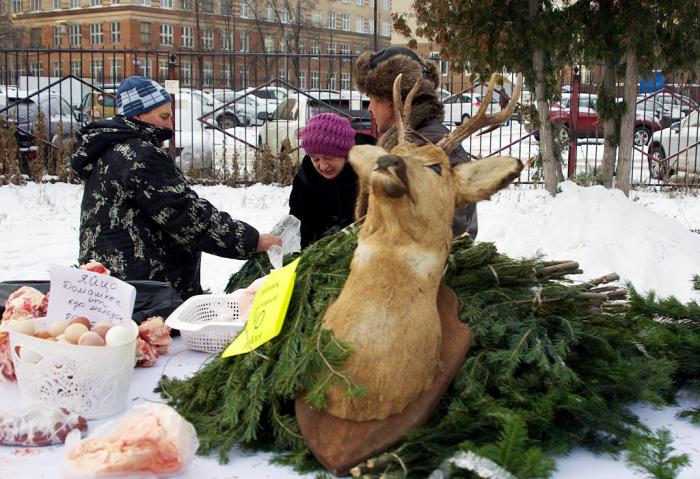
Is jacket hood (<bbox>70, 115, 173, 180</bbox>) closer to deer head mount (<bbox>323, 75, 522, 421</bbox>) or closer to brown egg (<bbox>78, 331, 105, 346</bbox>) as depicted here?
brown egg (<bbox>78, 331, 105, 346</bbox>)

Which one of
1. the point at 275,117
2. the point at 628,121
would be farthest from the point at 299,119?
the point at 628,121

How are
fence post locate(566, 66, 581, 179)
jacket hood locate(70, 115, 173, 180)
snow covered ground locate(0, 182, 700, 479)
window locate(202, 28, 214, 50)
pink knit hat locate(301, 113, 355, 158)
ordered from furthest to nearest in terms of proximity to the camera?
1. window locate(202, 28, 214, 50)
2. fence post locate(566, 66, 581, 179)
3. snow covered ground locate(0, 182, 700, 479)
4. pink knit hat locate(301, 113, 355, 158)
5. jacket hood locate(70, 115, 173, 180)

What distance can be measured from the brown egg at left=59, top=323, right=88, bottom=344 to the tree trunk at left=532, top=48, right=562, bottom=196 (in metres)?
4.88

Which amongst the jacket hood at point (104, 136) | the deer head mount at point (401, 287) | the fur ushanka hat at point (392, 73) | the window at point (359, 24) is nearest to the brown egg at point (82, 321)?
the deer head mount at point (401, 287)

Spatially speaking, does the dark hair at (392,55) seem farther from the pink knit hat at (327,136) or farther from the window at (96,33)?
the window at (96,33)

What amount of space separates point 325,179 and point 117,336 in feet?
5.62

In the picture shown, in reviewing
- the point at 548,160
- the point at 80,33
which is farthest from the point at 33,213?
the point at 80,33

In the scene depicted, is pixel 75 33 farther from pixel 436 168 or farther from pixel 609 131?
pixel 436 168

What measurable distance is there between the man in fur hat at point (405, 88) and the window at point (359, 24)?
4275cm

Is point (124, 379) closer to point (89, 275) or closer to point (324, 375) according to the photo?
point (89, 275)

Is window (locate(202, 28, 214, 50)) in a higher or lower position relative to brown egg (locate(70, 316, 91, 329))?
higher

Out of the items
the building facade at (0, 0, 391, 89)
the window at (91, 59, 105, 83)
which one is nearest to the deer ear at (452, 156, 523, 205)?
the window at (91, 59, 105, 83)

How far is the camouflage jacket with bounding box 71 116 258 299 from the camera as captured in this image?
2.61m

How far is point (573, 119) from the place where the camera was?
829 cm
